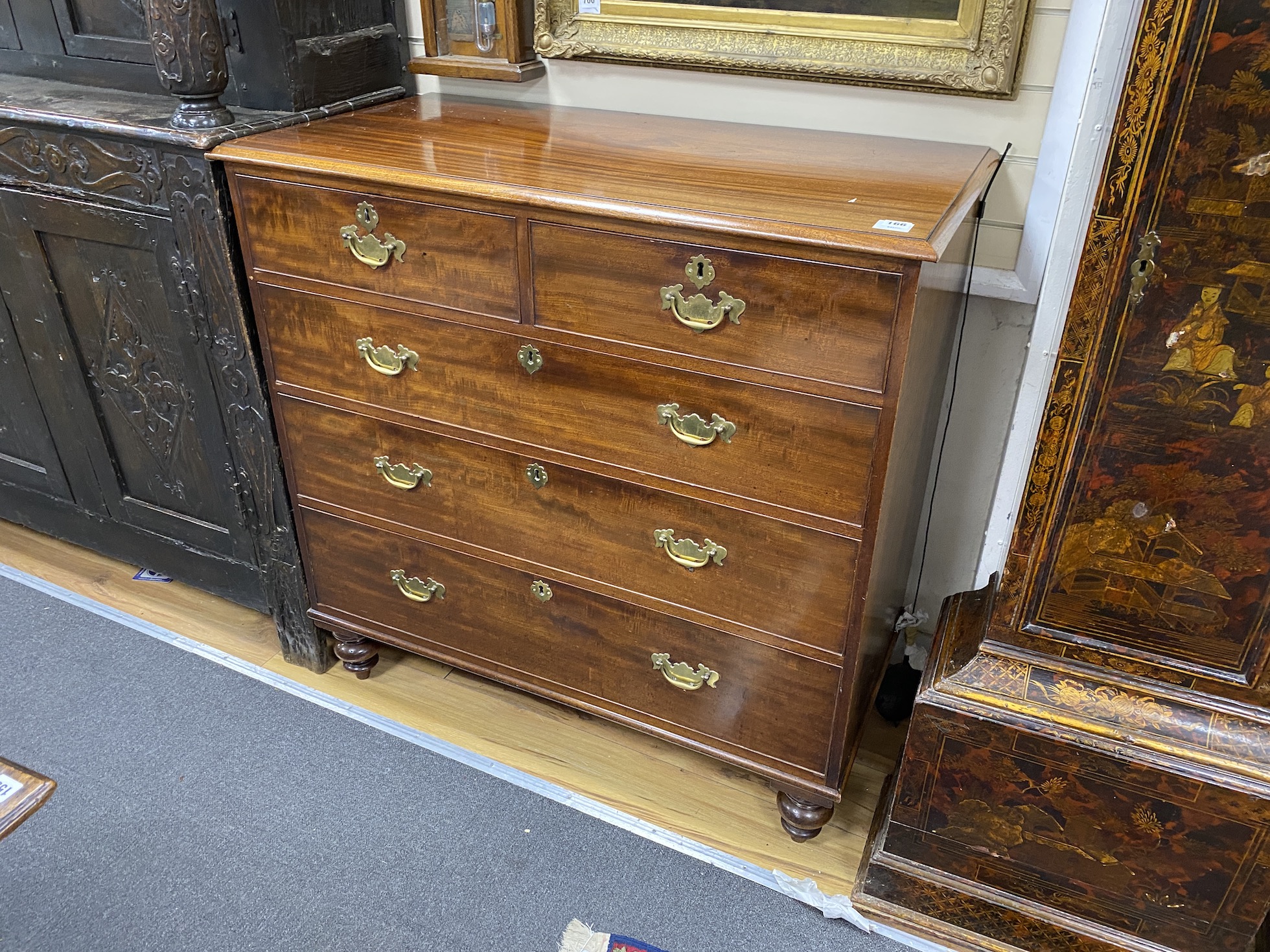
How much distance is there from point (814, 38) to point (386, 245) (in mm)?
770

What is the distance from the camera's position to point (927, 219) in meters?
1.13

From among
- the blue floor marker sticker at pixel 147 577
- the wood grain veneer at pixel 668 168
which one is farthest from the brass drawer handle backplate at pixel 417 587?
the blue floor marker sticker at pixel 147 577

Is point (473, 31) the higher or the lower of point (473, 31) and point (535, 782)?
the higher

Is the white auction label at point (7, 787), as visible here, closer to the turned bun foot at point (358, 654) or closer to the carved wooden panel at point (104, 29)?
the turned bun foot at point (358, 654)

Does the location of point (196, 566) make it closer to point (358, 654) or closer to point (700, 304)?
point (358, 654)

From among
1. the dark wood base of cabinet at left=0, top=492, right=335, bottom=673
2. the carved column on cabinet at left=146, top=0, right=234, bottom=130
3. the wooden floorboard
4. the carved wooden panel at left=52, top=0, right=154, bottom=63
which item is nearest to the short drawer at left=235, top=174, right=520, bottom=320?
the carved column on cabinet at left=146, top=0, right=234, bottom=130

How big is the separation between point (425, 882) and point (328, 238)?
Result: 1067 mm

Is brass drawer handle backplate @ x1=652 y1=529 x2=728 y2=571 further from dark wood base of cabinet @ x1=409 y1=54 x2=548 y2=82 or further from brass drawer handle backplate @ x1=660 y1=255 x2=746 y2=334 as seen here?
dark wood base of cabinet @ x1=409 y1=54 x2=548 y2=82

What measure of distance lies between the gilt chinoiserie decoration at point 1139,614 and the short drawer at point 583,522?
0.24 meters

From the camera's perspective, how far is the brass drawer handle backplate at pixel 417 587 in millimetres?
1715

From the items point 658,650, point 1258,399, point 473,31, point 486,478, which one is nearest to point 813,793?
point 658,650

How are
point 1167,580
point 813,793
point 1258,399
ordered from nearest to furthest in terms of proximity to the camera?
point 1258,399 → point 1167,580 → point 813,793

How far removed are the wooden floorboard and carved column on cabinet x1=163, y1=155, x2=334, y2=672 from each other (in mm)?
159

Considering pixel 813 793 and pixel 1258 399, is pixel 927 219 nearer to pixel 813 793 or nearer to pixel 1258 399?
pixel 1258 399
